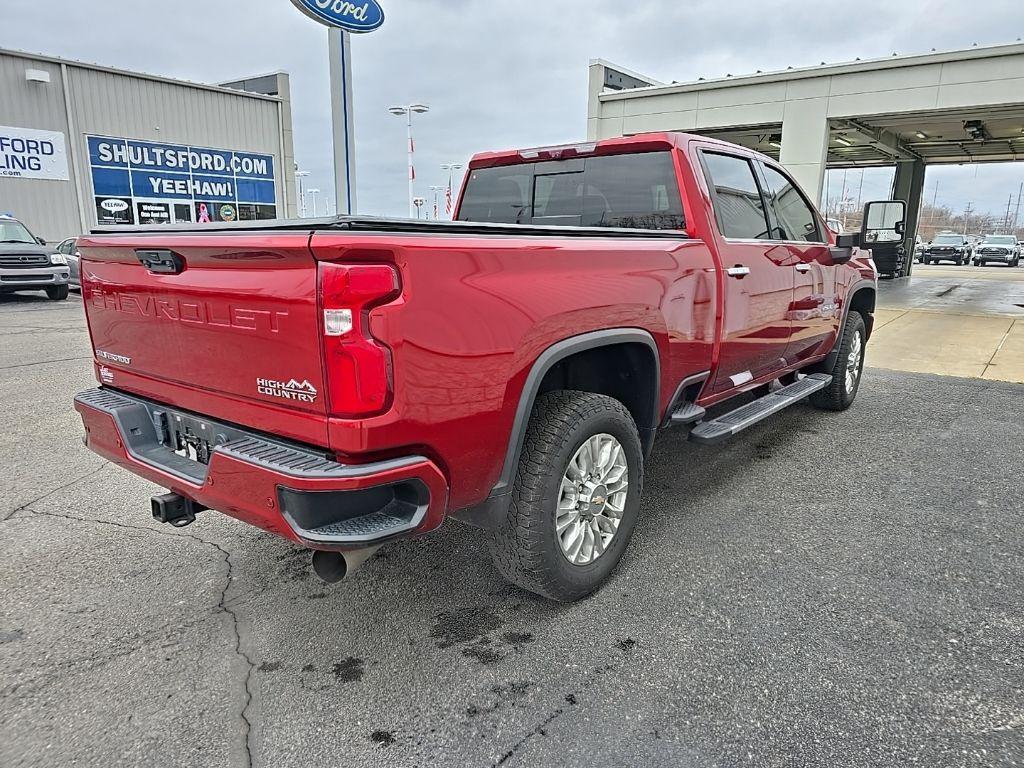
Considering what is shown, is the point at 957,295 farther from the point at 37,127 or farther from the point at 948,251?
the point at 37,127

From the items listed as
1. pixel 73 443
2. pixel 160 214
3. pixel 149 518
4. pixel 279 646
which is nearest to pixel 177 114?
pixel 160 214

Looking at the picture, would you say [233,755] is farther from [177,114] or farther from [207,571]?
[177,114]

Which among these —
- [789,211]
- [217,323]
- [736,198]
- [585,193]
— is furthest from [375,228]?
[789,211]

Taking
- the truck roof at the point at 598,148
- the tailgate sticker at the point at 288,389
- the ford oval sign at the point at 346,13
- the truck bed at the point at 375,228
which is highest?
the ford oval sign at the point at 346,13

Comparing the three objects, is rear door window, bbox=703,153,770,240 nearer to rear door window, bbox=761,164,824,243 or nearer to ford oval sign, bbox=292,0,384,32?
rear door window, bbox=761,164,824,243

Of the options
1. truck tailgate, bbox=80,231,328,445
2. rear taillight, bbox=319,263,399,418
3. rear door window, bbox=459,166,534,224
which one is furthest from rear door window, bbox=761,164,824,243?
truck tailgate, bbox=80,231,328,445

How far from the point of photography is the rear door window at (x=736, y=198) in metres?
3.80

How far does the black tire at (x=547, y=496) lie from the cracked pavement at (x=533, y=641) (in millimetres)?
178

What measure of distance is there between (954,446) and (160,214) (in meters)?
23.8

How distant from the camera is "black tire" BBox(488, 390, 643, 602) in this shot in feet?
8.38

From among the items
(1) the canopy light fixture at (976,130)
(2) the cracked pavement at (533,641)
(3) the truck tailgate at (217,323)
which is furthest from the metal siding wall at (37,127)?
(1) the canopy light fixture at (976,130)

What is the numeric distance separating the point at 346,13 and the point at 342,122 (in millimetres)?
2073

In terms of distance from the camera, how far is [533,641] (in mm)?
2604

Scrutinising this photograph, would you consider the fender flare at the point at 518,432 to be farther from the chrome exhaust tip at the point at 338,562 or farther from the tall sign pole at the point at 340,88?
the tall sign pole at the point at 340,88
